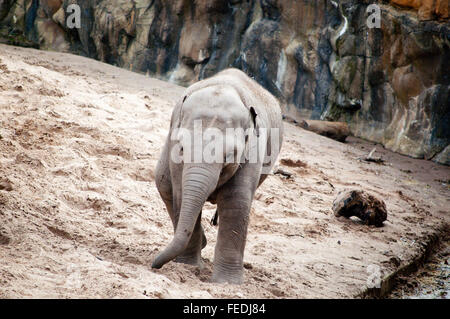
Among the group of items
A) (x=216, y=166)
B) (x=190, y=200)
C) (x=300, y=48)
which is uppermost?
(x=300, y=48)

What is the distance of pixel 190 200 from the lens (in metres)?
4.73

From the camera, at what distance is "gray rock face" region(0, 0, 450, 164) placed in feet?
46.2

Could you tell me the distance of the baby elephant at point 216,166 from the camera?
188 inches

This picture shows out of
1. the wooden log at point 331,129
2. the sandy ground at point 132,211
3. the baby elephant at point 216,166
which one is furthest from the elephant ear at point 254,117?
the wooden log at point 331,129

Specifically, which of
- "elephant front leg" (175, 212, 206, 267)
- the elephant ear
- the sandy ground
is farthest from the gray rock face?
"elephant front leg" (175, 212, 206, 267)

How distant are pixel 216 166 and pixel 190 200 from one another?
38 cm

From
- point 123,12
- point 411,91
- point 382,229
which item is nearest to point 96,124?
point 382,229

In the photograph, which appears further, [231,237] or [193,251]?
[193,251]

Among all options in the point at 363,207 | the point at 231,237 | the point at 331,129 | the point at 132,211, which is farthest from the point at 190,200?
the point at 331,129

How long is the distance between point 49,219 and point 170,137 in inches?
63.4

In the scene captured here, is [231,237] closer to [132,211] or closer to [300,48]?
[132,211]

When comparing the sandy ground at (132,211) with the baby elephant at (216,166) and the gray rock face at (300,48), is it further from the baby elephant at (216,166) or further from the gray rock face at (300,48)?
the gray rock face at (300,48)

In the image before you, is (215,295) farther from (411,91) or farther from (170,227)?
(411,91)
